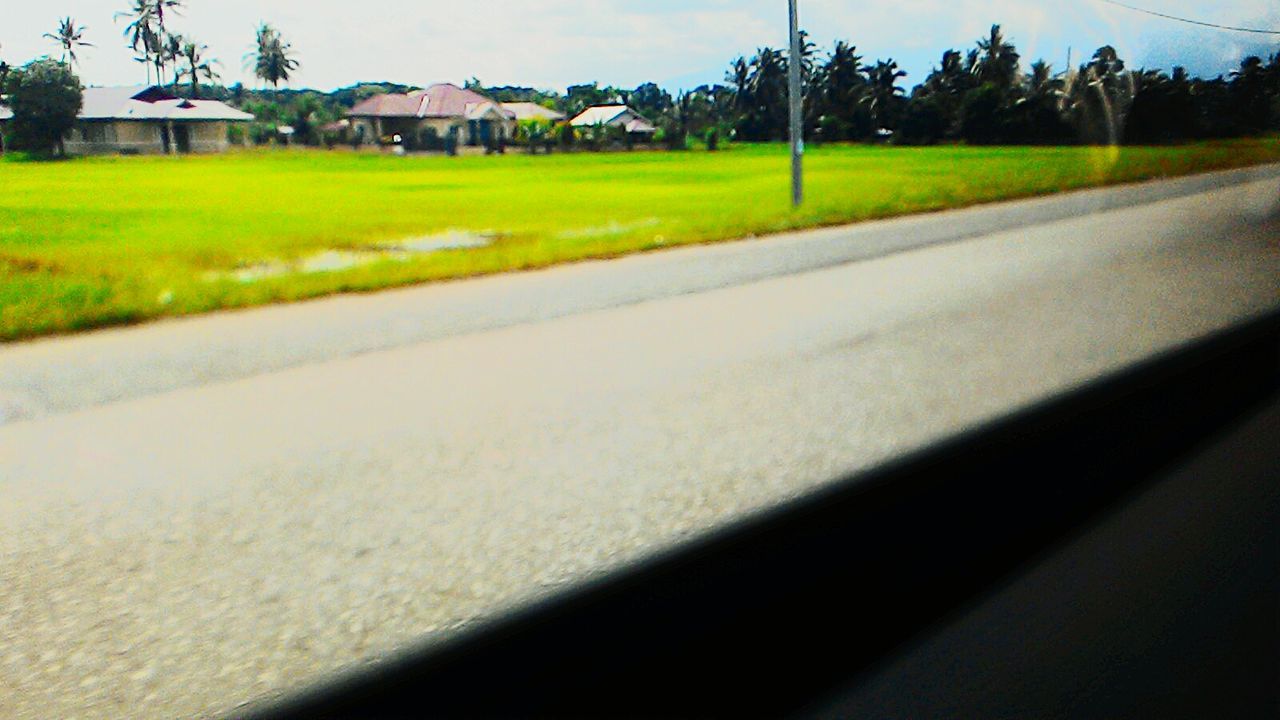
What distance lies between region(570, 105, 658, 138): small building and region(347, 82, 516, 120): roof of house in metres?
1.25

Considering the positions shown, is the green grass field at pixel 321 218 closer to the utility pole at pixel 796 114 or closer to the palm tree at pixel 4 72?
the utility pole at pixel 796 114

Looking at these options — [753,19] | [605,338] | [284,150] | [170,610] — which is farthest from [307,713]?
[753,19]

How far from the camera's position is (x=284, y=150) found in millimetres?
8688

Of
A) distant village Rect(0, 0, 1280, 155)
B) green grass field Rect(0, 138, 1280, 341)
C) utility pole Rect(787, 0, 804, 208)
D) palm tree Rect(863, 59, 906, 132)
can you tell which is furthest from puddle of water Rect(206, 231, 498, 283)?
palm tree Rect(863, 59, 906, 132)

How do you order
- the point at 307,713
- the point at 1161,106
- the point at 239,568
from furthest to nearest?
the point at 1161,106 → the point at 239,568 → the point at 307,713

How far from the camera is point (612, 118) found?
11.8 meters

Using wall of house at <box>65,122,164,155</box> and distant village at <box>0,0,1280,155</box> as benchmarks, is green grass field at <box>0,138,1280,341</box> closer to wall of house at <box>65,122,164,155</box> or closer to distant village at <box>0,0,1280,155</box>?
wall of house at <box>65,122,164,155</box>

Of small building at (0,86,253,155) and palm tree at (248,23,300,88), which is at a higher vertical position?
palm tree at (248,23,300,88)

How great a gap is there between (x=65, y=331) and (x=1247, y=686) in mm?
7456

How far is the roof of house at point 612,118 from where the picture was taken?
11.3m

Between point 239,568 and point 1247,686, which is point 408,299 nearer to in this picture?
point 239,568

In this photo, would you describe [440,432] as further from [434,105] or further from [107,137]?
[434,105]

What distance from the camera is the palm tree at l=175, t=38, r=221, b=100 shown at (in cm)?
769

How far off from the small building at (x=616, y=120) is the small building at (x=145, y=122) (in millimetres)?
4116
